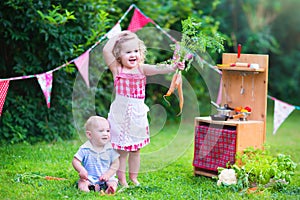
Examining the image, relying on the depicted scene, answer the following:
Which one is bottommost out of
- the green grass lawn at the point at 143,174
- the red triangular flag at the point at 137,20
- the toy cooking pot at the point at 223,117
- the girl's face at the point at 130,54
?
the green grass lawn at the point at 143,174

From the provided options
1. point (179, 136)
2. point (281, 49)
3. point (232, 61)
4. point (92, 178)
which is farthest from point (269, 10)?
point (92, 178)

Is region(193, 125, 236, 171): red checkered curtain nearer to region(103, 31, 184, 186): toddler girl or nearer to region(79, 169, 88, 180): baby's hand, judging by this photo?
region(103, 31, 184, 186): toddler girl

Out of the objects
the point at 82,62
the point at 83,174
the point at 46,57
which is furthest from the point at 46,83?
the point at 83,174

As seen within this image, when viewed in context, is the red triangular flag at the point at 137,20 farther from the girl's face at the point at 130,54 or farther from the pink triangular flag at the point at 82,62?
the girl's face at the point at 130,54

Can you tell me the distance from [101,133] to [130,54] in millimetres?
687

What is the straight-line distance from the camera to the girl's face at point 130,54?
4.20 m

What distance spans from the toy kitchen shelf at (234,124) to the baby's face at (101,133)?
111 cm

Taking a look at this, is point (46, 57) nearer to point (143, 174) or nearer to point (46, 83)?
point (46, 83)

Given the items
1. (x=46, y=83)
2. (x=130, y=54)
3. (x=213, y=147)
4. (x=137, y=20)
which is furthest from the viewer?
(x=137, y=20)

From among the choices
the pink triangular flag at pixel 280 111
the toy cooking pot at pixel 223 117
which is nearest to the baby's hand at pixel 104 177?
the toy cooking pot at pixel 223 117

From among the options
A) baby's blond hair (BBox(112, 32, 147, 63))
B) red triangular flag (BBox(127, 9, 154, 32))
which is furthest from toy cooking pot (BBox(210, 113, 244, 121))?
red triangular flag (BBox(127, 9, 154, 32))

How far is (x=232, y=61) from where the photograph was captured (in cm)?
511

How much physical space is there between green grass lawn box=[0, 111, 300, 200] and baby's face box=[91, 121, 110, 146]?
43 centimetres

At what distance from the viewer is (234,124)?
4637 mm
